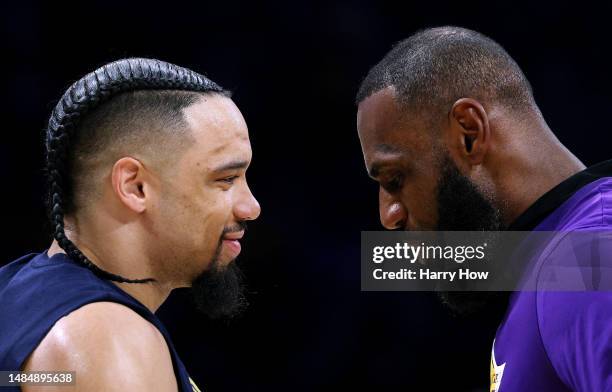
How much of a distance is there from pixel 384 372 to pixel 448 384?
0.99 ft

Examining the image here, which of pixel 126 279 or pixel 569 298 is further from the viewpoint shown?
pixel 126 279

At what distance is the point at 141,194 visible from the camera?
1627 millimetres

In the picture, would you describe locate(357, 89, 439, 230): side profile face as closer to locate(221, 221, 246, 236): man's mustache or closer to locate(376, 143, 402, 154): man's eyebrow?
locate(376, 143, 402, 154): man's eyebrow

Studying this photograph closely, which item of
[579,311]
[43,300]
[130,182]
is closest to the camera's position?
[579,311]

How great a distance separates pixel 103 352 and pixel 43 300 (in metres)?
0.19

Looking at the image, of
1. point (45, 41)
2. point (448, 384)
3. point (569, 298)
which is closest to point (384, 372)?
point (448, 384)

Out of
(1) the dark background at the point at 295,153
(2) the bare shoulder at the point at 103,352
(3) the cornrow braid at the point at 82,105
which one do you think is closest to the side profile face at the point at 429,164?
(3) the cornrow braid at the point at 82,105

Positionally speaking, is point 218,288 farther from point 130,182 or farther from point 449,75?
point 449,75

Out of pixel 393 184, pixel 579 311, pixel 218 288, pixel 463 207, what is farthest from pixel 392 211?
pixel 579 311

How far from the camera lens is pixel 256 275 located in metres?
3.74

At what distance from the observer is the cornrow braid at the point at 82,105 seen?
5.39 feet

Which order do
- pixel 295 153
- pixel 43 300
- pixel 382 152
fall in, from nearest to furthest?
pixel 43 300 → pixel 382 152 → pixel 295 153

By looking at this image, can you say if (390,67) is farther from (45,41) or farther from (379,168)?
(45,41)

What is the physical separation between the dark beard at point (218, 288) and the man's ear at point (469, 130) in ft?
1.68
